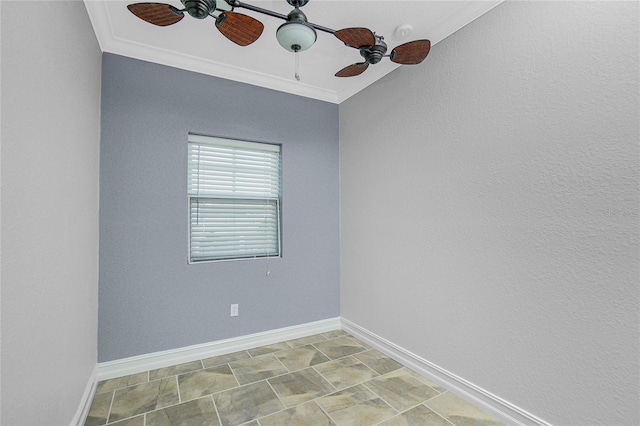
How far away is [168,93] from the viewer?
269 centimetres

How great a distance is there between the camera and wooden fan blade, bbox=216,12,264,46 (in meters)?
1.63

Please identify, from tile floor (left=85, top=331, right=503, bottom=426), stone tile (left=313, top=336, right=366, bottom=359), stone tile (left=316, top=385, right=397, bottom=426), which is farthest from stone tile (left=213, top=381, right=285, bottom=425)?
stone tile (left=313, top=336, right=366, bottom=359)

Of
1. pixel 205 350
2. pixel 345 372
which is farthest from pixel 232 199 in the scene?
pixel 345 372

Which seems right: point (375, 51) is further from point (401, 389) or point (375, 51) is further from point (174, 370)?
point (174, 370)

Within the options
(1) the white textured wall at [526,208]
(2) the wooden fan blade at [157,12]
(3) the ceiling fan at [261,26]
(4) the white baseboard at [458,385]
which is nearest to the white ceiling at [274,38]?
(1) the white textured wall at [526,208]

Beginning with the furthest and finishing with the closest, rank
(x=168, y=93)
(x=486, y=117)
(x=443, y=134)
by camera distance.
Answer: (x=168, y=93) → (x=443, y=134) → (x=486, y=117)

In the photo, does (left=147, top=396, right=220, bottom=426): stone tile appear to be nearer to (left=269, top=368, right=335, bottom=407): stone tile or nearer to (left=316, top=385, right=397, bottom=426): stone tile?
(left=269, top=368, right=335, bottom=407): stone tile

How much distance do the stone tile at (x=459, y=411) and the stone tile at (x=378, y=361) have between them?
49 centimetres

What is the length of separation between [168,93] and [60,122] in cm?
134

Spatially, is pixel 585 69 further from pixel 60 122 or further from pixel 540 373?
pixel 60 122

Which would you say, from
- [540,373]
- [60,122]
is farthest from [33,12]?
[540,373]

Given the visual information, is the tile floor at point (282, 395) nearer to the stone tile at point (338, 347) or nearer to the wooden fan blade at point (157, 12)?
the stone tile at point (338, 347)

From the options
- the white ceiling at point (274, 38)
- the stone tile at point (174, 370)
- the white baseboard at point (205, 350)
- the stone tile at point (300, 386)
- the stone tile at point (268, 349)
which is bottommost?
the stone tile at point (300, 386)

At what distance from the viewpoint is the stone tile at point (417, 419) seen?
1.88m
